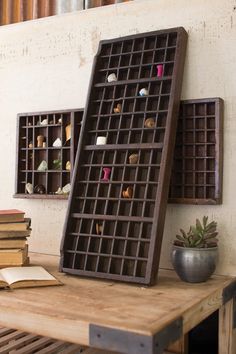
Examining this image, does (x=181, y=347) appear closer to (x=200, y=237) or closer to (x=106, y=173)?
(x=200, y=237)

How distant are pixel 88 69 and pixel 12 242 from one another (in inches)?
39.0

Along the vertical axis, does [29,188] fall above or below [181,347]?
above

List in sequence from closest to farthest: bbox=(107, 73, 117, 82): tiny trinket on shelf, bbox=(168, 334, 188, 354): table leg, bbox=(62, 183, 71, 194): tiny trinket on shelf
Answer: bbox=(168, 334, 188, 354): table leg, bbox=(107, 73, 117, 82): tiny trinket on shelf, bbox=(62, 183, 71, 194): tiny trinket on shelf

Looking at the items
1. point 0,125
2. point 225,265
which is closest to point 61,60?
point 0,125

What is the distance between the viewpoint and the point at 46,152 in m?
2.43

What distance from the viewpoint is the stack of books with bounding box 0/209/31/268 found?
1.94 m

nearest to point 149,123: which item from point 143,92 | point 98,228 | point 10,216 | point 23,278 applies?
point 143,92

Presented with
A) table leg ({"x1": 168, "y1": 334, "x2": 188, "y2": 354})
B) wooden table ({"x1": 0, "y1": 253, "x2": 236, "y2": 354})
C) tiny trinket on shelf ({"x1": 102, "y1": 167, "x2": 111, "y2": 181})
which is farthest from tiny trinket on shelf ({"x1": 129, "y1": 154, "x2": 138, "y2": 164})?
table leg ({"x1": 168, "y1": 334, "x2": 188, "y2": 354})

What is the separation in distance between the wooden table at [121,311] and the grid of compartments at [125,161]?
12 centimetres

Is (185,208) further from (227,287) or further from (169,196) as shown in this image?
(227,287)

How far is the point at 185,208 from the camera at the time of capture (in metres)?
2.06

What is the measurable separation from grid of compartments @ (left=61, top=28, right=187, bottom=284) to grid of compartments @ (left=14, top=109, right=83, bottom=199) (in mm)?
244

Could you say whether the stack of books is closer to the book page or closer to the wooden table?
the book page

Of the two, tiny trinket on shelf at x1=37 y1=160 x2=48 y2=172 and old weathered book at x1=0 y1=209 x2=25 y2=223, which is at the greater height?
tiny trinket on shelf at x1=37 y1=160 x2=48 y2=172
